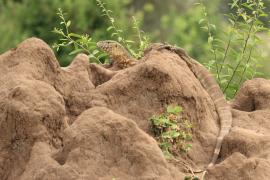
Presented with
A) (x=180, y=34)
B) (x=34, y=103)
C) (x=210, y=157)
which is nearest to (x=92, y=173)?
(x=34, y=103)

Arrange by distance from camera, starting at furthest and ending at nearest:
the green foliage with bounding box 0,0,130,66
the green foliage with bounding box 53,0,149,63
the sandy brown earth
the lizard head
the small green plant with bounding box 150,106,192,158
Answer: the green foliage with bounding box 0,0,130,66
the green foliage with bounding box 53,0,149,63
the lizard head
the small green plant with bounding box 150,106,192,158
the sandy brown earth

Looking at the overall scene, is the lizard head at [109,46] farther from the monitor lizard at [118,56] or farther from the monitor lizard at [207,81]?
the monitor lizard at [207,81]

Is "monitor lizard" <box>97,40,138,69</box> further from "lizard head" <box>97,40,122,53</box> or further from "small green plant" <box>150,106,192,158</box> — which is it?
"small green plant" <box>150,106,192,158</box>

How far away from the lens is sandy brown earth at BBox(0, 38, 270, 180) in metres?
3.59

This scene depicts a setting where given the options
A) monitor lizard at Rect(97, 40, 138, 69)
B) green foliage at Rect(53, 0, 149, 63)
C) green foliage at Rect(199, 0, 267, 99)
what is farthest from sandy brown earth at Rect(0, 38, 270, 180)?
green foliage at Rect(53, 0, 149, 63)

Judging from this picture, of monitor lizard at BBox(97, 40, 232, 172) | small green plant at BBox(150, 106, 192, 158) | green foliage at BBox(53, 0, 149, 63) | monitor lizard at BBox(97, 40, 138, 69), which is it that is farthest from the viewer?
green foliage at BBox(53, 0, 149, 63)

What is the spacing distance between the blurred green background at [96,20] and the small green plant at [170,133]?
32.4 ft

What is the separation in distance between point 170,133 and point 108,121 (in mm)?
578

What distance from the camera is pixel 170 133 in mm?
4105

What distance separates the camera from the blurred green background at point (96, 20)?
14.8 m

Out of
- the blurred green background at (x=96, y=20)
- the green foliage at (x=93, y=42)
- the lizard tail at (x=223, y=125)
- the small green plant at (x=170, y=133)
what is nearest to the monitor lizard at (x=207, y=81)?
the lizard tail at (x=223, y=125)

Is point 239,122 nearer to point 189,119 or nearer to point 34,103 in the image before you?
point 189,119

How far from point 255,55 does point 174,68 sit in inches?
85.1

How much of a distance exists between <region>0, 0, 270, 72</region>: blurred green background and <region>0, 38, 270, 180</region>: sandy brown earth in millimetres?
9555
